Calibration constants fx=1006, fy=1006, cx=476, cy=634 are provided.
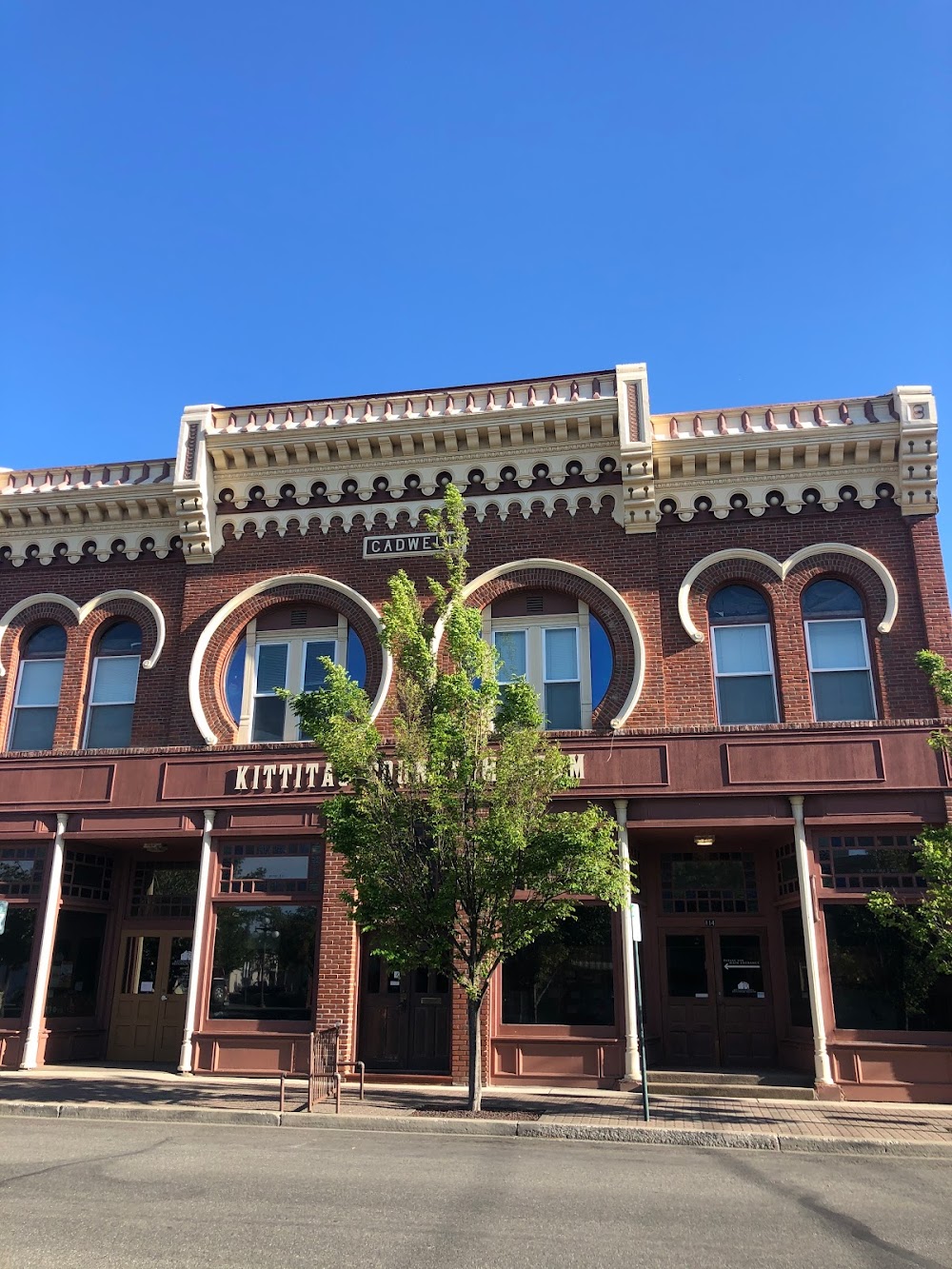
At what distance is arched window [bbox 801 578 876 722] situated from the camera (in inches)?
637

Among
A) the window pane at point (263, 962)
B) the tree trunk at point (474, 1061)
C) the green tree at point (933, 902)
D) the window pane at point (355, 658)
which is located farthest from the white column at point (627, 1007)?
the window pane at point (355, 658)

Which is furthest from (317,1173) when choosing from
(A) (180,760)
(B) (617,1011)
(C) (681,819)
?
(A) (180,760)

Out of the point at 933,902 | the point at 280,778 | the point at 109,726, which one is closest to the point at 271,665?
the point at 280,778

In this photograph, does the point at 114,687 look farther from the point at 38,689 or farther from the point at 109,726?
the point at 38,689

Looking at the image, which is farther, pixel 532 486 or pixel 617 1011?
pixel 532 486

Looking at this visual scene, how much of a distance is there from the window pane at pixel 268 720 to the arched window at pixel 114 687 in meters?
2.31

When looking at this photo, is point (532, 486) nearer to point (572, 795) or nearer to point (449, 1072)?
point (572, 795)

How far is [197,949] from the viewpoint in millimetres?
15898

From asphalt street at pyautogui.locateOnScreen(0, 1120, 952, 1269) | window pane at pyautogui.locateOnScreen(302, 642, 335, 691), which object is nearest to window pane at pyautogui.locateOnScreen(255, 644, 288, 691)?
window pane at pyautogui.locateOnScreen(302, 642, 335, 691)

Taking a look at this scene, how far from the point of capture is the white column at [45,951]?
52.1ft

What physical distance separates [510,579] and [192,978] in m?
8.27

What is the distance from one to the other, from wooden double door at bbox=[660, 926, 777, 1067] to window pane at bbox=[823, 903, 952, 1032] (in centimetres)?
141

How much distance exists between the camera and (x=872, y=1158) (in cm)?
1045

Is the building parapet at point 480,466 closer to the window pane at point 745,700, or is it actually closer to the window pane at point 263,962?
the window pane at point 745,700
